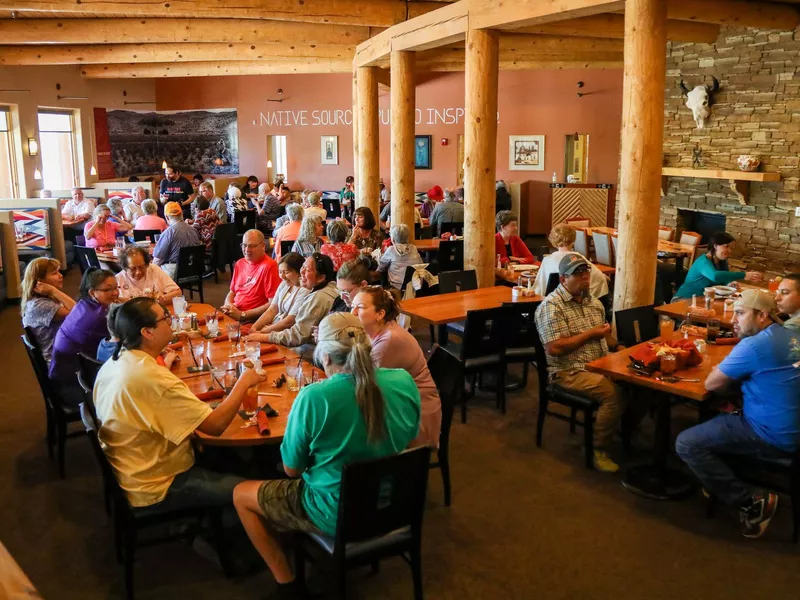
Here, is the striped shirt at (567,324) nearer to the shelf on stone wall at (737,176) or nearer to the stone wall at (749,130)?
the shelf on stone wall at (737,176)

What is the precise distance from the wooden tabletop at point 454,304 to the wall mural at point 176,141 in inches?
528

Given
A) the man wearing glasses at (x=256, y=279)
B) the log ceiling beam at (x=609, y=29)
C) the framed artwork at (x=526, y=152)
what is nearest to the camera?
the man wearing glasses at (x=256, y=279)

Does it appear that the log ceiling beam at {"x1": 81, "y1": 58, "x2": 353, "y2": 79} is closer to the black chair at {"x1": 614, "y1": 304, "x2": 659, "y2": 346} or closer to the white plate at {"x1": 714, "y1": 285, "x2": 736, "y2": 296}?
the white plate at {"x1": 714, "y1": 285, "x2": 736, "y2": 296}

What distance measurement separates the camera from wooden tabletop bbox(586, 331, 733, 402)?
3986 mm

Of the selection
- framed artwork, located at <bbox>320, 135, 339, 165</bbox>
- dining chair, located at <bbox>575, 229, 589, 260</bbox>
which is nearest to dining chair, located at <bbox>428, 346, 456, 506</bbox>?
dining chair, located at <bbox>575, 229, 589, 260</bbox>

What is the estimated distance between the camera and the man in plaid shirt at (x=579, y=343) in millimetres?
4707

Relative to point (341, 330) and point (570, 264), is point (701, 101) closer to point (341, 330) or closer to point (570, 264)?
point (570, 264)

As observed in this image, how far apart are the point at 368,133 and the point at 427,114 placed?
20.6 ft

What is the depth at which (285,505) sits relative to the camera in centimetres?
316

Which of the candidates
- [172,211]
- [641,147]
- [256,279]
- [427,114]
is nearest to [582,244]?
[641,147]

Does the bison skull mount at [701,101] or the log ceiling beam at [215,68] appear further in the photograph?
the log ceiling beam at [215,68]

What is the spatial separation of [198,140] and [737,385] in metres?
17.2

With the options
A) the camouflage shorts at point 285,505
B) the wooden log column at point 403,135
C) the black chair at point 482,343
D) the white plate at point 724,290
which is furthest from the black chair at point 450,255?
the camouflage shorts at point 285,505

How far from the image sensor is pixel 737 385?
12.9ft
